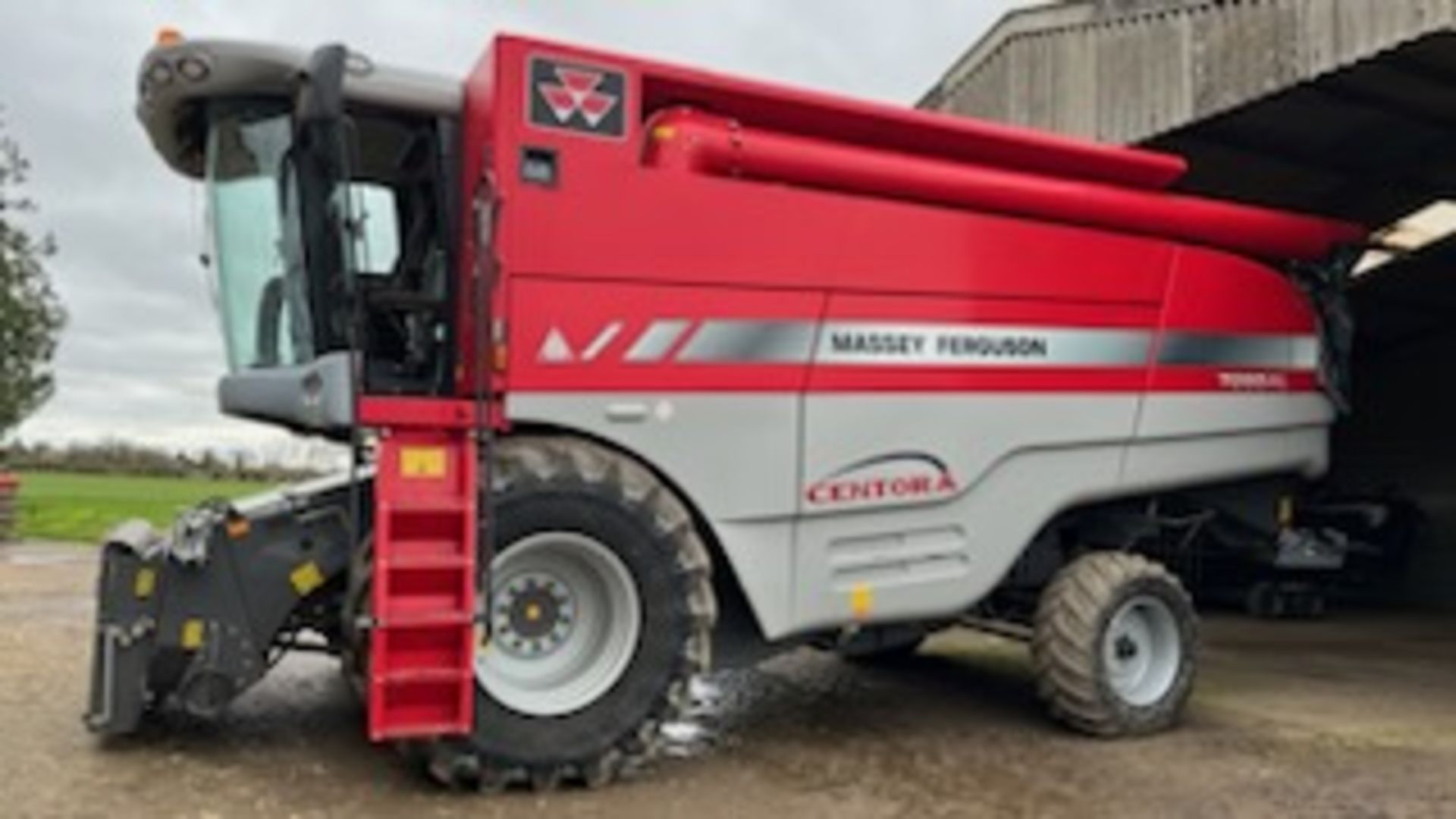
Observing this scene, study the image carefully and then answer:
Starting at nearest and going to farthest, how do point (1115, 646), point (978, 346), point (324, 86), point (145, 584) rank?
point (324, 86), point (145, 584), point (978, 346), point (1115, 646)

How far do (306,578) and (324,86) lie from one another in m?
1.98

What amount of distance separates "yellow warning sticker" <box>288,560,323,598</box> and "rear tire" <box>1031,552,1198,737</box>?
11.7ft

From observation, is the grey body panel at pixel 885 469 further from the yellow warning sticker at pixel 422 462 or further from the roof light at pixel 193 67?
the roof light at pixel 193 67

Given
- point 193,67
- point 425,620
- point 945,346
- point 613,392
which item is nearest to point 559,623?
point 425,620

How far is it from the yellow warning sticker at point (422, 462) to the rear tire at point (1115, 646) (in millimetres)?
3281

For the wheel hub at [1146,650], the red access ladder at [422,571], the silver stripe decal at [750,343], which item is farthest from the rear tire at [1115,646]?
the red access ladder at [422,571]

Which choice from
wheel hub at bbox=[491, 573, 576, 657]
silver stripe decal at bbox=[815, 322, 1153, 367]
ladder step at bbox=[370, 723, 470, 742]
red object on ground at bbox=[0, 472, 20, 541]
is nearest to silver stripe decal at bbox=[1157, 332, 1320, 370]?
silver stripe decal at bbox=[815, 322, 1153, 367]

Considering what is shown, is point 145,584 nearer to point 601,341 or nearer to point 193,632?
point 193,632

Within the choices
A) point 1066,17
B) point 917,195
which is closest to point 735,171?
point 917,195

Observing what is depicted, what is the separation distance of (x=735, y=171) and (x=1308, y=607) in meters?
10.1

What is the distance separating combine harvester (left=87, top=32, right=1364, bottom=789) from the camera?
572 centimetres

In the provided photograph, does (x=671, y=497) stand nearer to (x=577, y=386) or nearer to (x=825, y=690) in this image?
(x=577, y=386)

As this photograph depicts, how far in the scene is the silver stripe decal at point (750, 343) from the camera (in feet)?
20.1

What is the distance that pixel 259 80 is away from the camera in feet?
19.9
